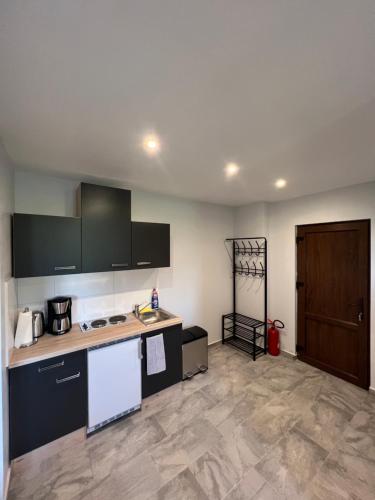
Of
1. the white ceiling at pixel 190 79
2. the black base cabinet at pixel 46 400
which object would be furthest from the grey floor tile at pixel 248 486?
the white ceiling at pixel 190 79

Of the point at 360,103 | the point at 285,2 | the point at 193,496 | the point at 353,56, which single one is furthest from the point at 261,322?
the point at 285,2

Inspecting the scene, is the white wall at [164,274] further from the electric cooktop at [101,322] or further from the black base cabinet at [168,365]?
the black base cabinet at [168,365]

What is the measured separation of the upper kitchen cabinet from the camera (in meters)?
2.07

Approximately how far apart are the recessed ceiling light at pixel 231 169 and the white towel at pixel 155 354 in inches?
72.3

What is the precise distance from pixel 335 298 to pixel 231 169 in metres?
2.18

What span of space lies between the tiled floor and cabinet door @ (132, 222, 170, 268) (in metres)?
1.52

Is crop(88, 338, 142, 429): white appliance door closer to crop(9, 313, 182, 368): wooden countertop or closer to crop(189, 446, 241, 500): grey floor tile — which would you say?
crop(9, 313, 182, 368): wooden countertop

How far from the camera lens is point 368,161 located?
1792mm

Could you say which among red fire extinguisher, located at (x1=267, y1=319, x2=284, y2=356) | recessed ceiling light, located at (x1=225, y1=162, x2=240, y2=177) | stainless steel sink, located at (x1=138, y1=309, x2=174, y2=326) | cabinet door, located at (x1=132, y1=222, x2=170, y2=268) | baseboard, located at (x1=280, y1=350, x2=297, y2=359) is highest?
recessed ceiling light, located at (x1=225, y1=162, x2=240, y2=177)

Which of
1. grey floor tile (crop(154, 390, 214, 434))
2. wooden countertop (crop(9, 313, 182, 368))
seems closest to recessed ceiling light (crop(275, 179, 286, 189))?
wooden countertop (crop(9, 313, 182, 368))

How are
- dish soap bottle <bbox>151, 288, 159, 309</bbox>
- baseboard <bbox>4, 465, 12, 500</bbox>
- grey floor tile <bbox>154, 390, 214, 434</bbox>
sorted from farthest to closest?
dish soap bottle <bbox>151, 288, 159, 309</bbox>, grey floor tile <bbox>154, 390, 214, 434</bbox>, baseboard <bbox>4, 465, 12, 500</bbox>

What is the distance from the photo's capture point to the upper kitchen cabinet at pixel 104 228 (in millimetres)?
2066

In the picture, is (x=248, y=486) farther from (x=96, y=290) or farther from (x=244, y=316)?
(x=244, y=316)

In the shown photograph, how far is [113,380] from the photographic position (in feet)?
6.43
